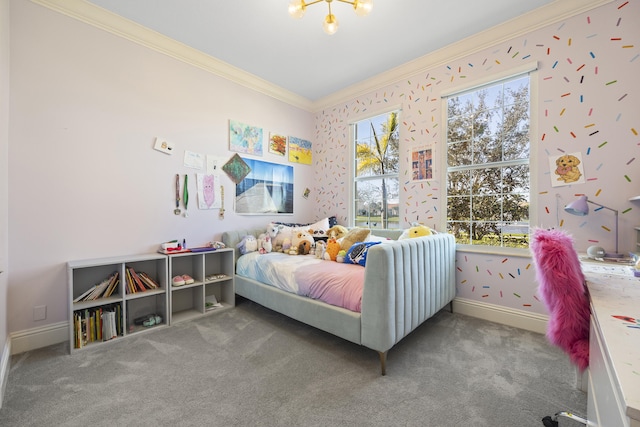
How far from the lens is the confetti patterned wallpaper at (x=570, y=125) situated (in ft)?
6.30

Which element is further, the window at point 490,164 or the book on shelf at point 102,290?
the window at point 490,164

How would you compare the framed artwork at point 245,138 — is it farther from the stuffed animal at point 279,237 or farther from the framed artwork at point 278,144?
the stuffed animal at point 279,237

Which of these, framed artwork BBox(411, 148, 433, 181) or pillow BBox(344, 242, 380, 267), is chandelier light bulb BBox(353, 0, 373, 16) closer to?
framed artwork BBox(411, 148, 433, 181)

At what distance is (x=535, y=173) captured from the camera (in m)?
2.29

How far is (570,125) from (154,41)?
12.6 ft

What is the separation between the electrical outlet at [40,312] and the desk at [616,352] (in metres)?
3.18

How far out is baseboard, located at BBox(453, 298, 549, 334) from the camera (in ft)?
7.36

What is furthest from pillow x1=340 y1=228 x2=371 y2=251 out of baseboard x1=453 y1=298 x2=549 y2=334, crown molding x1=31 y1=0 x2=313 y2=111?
crown molding x1=31 y1=0 x2=313 y2=111

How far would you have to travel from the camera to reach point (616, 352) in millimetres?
571

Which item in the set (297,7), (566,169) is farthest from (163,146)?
(566,169)

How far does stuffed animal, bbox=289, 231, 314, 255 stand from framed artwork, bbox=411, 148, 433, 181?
56.7 inches

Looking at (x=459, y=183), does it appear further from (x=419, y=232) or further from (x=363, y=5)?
(x=363, y=5)

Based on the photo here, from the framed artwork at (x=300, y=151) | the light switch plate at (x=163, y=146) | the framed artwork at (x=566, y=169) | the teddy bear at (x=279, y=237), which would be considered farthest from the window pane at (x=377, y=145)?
the light switch plate at (x=163, y=146)

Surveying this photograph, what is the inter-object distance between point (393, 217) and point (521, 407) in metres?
2.14
